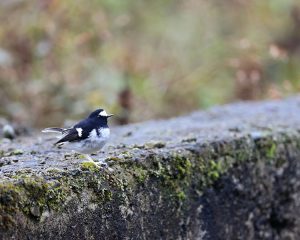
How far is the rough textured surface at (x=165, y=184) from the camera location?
2.74 m

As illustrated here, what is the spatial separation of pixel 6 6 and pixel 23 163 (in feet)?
19.8

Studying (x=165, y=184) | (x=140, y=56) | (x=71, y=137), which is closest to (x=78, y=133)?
(x=71, y=137)

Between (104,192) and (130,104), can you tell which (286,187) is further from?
(130,104)

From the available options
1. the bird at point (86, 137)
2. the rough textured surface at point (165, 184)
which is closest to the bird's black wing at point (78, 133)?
the bird at point (86, 137)

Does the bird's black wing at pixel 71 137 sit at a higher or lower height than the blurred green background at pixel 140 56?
lower

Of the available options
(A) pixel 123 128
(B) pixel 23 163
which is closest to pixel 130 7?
(A) pixel 123 128

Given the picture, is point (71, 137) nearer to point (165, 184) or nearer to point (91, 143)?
point (91, 143)

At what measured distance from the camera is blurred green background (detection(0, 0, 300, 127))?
8.70 metres

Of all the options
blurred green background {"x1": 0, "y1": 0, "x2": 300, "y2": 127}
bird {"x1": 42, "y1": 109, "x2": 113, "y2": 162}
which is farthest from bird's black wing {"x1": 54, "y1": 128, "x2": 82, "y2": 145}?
blurred green background {"x1": 0, "y1": 0, "x2": 300, "y2": 127}

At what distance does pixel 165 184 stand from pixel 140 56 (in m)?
7.02

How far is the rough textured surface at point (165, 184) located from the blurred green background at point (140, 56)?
331 cm

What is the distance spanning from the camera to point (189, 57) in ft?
36.8

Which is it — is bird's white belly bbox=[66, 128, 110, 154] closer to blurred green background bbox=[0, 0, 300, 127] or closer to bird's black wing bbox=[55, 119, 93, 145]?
bird's black wing bbox=[55, 119, 93, 145]

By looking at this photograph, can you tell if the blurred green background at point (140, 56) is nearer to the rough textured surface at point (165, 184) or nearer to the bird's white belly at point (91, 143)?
the rough textured surface at point (165, 184)
